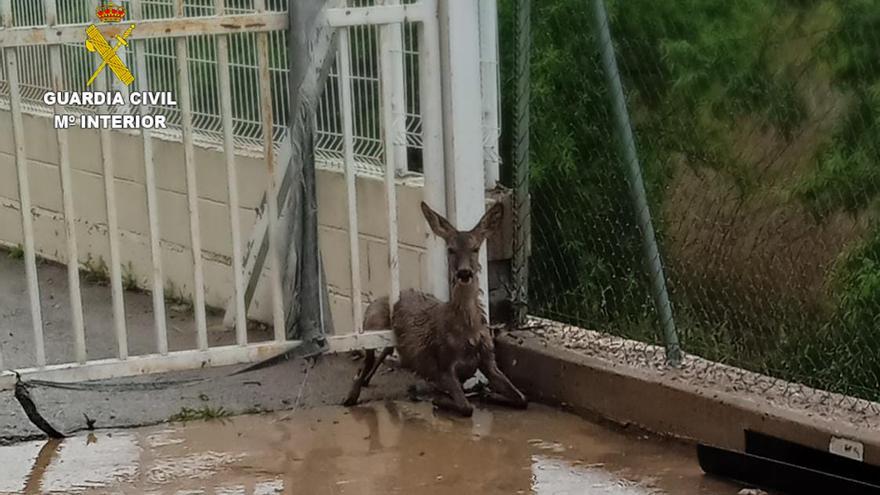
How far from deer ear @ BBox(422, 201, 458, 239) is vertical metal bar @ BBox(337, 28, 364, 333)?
1.11ft

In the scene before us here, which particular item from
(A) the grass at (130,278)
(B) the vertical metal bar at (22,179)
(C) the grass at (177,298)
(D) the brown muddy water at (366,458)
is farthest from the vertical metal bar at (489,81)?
(A) the grass at (130,278)

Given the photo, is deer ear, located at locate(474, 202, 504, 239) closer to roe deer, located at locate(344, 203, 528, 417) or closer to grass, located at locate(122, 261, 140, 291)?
roe deer, located at locate(344, 203, 528, 417)

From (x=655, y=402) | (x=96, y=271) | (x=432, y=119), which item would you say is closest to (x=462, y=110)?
(x=432, y=119)

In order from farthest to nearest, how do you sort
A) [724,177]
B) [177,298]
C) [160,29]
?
[177,298]
[160,29]
[724,177]

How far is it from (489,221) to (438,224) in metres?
0.22

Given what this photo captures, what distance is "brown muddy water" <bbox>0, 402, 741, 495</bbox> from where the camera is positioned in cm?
575

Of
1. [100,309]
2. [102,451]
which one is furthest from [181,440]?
[100,309]

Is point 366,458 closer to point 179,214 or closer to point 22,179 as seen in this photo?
point 22,179

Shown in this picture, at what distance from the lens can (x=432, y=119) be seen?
22.4ft

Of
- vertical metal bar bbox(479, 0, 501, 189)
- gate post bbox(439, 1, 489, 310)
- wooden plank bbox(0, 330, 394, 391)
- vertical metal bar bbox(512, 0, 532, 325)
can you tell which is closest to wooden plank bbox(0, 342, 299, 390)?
wooden plank bbox(0, 330, 394, 391)

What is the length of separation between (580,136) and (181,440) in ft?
7.48

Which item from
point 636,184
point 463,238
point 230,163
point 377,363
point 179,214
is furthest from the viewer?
point 179,214

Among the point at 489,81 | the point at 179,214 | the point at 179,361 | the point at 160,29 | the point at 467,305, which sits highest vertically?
the point at 160,29

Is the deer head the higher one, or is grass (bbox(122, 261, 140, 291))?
the deer head
